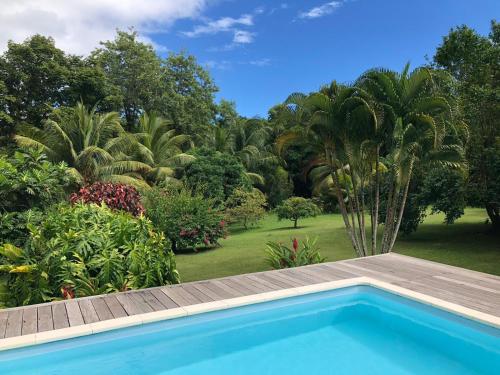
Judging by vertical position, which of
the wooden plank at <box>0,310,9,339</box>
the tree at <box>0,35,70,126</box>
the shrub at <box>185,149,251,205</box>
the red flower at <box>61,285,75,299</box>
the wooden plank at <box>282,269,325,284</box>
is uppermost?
the tree at <box>0,35,70,126</box>

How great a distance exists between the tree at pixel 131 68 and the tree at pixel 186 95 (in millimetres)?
738

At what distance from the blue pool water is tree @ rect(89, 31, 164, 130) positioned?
69.2 ft

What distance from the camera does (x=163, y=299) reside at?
17.2 feet

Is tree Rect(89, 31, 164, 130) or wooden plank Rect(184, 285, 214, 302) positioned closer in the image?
wooden plank Rect(184, 285, 214, 302)

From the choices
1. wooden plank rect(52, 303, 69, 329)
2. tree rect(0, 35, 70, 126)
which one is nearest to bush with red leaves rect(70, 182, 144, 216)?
wooden plank rect(52, 303, 69, 329)

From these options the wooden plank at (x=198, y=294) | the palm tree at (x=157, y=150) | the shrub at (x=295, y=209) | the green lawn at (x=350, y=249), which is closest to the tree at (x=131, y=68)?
the palm tree at (x=157, y=150)

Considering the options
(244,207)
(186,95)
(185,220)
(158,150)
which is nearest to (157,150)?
(158,150)

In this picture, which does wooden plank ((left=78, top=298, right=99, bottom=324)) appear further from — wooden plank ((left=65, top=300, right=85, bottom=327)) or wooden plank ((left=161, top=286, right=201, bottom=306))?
wooden plank ((left=161, top=286, right=201, bottom=306))

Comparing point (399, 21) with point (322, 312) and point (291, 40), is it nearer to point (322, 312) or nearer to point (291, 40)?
point (291, 40)

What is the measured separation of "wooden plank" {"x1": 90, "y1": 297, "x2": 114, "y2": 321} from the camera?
464 cm

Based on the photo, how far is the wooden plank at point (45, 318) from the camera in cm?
434

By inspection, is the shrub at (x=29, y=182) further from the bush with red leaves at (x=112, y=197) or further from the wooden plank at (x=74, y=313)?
the wooden plank at (x=74, y=313)

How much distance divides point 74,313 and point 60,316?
0.50 feet

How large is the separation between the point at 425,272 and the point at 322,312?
2108 millimetres
